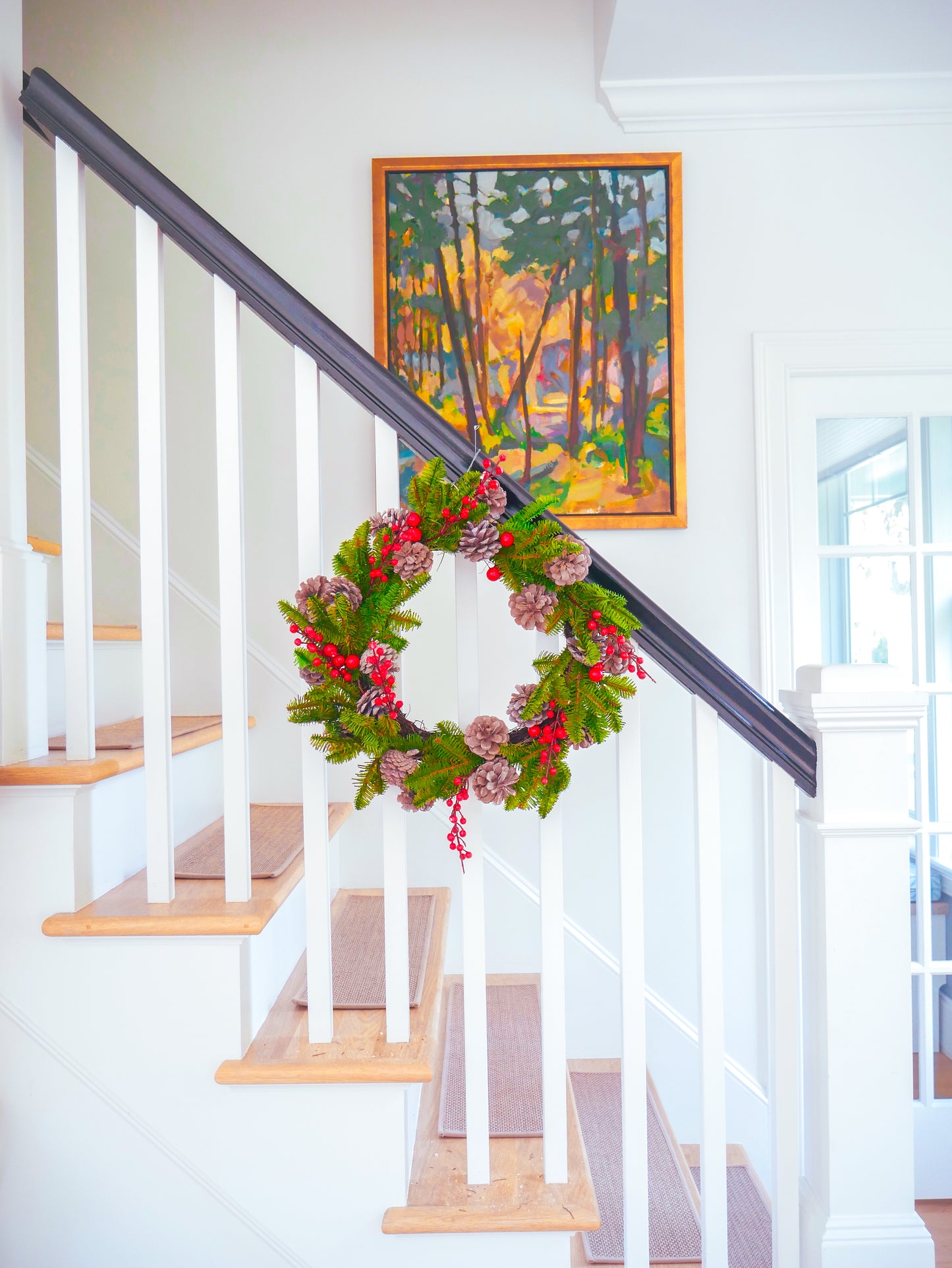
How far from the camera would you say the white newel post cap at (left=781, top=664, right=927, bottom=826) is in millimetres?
1054

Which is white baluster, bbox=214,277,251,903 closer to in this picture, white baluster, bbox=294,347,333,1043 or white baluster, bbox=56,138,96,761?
white baluster, bbox=294,347,333,1043

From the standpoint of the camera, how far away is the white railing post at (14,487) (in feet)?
3.64

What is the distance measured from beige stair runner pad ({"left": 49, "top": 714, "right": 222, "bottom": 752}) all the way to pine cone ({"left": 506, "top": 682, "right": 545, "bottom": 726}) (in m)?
0.61

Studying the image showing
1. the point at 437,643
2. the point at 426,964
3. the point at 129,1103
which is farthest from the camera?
the point at 437,643

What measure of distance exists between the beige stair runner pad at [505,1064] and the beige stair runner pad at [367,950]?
165 millimetres

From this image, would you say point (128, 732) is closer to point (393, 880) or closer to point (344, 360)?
point (393, 880)

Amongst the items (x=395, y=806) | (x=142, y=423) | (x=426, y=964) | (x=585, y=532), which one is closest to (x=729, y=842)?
(x=585, y=532)

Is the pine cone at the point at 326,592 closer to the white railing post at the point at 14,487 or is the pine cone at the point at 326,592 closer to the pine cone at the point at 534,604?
the pine cone at the point at 534,604

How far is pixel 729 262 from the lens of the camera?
6.80ft

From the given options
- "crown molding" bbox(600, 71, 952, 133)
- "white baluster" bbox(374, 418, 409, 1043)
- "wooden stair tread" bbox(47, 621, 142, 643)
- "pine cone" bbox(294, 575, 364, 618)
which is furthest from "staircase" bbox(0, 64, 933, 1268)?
"crown molding" bbox(600, 71, 952, 133)

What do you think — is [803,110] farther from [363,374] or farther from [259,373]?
[363,374]

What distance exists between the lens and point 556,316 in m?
2.04

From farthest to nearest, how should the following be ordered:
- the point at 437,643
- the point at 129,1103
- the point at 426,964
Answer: the point at 437,643 < the point at 426,964 < the point at 129,1103

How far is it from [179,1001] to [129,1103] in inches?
5.8
